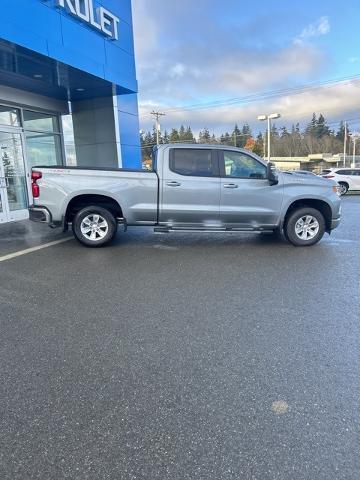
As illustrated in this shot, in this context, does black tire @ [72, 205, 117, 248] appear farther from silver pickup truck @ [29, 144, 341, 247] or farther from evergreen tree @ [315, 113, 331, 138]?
evergreen tree @ [315, 113, 331, 138]

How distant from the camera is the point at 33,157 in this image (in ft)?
38.5

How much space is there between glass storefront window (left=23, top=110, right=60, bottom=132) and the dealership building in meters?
0.03

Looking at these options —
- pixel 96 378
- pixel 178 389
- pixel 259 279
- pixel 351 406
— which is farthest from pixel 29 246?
pixel 351 406

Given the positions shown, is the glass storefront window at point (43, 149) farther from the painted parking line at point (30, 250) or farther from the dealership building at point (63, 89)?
the painted parking line at point (30, 250)

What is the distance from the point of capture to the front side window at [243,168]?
23.6 feet

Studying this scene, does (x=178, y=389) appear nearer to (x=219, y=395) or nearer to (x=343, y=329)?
(x=219, y=395)

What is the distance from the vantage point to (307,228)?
24.4ft

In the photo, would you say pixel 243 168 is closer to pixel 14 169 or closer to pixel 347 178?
pixel 14 169

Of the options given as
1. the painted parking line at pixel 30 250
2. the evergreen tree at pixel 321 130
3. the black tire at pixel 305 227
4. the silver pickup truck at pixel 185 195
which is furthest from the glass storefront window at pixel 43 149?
the evergreen tree at pixel 321 130

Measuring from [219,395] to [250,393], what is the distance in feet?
0.79

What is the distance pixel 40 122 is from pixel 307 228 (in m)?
9.50

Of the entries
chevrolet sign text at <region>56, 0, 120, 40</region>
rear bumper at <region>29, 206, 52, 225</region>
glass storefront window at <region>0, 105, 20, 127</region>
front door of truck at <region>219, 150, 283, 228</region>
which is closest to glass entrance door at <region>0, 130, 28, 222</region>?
glass storefront window at <region>0, 105, 20, 127</region>

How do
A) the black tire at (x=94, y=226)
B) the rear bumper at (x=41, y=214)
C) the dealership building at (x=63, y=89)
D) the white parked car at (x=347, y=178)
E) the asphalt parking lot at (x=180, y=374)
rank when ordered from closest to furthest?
the asphalt parking lot at (x=180, y=374), the rear bumper at (x=41, y=214), the black tire at (x=94, y=226), the dealership building at (x=63, y=89), the white parked car at (x=347, y=178)

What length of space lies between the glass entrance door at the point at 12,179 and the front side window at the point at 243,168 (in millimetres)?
7012
